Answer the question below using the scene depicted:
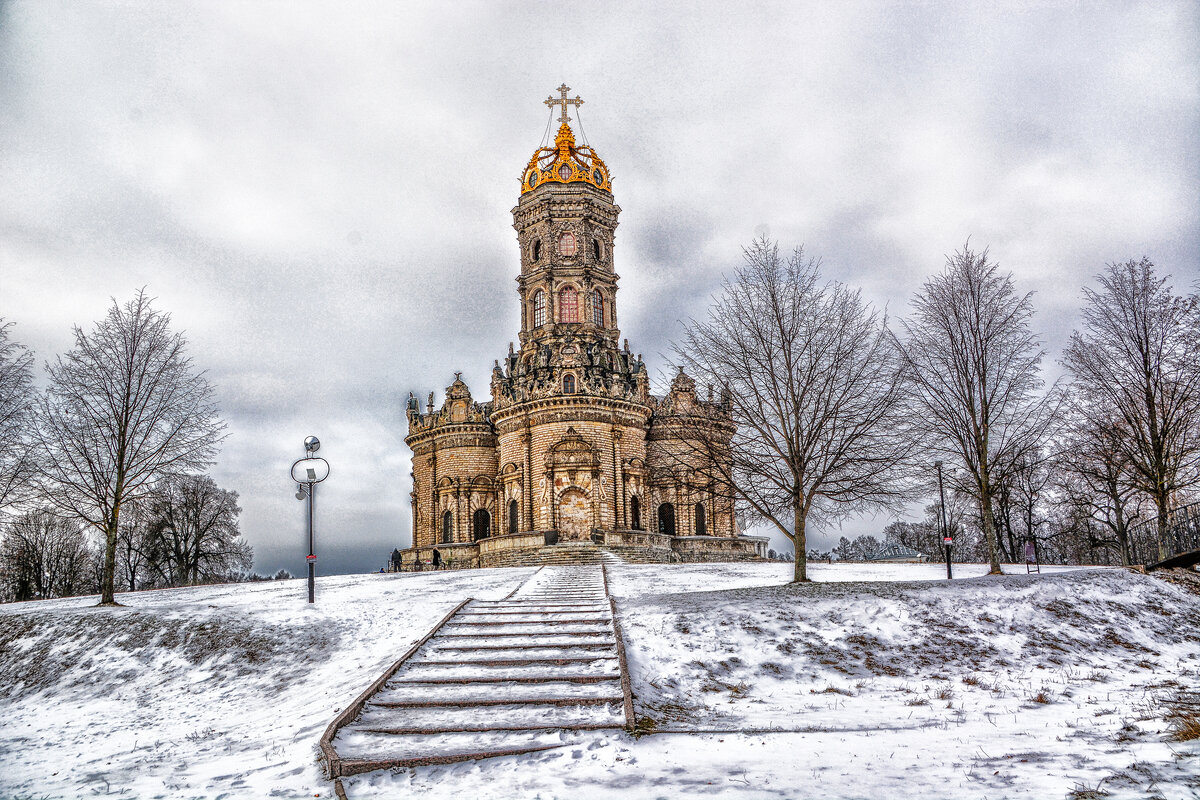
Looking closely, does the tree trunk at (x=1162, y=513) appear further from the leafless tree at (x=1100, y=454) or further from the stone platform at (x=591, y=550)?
the stone platform at (x=591, y=550)

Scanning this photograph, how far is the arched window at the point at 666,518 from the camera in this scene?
44.5 m

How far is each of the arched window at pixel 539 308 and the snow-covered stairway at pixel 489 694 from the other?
114 ft

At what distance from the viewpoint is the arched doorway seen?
44.5 m

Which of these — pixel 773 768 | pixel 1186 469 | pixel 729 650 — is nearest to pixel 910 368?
pixel 1186 469

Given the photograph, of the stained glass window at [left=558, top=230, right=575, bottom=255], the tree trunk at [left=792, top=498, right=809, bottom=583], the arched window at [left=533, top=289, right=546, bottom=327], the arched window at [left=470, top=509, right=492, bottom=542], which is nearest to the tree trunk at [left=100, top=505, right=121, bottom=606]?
the tree trunk at [left=792, top=498, right=809, bottom=583]

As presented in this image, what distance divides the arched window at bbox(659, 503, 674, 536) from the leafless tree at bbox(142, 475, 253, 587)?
2871 centimetres

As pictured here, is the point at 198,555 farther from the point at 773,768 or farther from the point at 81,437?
the point at 773,768

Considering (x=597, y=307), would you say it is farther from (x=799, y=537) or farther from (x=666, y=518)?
(x=799, y=537)

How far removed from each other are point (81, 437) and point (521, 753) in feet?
61.1

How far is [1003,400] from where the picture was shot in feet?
68.6

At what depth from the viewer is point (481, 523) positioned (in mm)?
45500

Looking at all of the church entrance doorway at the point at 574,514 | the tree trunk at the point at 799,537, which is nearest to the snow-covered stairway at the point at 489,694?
the tree trunk at the point at 799,537

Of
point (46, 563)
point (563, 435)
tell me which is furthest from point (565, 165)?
point (46, 563)

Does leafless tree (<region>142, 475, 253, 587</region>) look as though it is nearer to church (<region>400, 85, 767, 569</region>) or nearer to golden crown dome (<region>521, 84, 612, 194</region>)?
church (<region>400, 85, 767, 569</region>)
